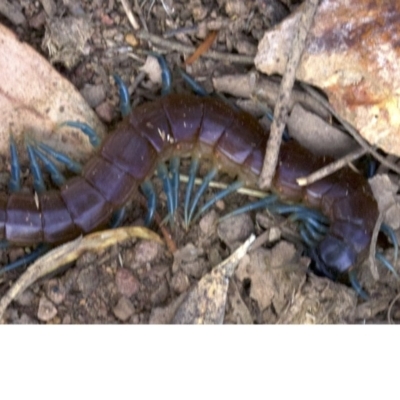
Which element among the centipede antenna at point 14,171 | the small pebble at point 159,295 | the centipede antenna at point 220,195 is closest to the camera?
the small pebble at point 159,295

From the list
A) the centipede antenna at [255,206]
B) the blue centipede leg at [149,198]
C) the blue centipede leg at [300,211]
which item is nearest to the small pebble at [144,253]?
the blue centipede leg at [149,198]

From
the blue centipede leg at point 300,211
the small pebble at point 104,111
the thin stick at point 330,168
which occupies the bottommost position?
the blue centipede leg at point 300,211

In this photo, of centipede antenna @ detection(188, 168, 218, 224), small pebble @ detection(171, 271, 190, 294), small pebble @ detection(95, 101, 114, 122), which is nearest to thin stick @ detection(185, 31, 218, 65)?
small pebble @ detection(95, 101, 114, 122)

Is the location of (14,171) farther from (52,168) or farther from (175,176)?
(175,176)

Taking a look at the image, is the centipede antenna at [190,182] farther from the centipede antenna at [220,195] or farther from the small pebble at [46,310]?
the small pebble at [46,310]

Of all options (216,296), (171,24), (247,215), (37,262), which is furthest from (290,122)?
(37,262)

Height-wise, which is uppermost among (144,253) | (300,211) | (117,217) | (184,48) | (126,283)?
(184,48)

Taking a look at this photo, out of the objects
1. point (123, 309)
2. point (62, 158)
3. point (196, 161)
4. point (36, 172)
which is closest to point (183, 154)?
point (196, 161)

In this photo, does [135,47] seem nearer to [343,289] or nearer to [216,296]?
[216,296]
